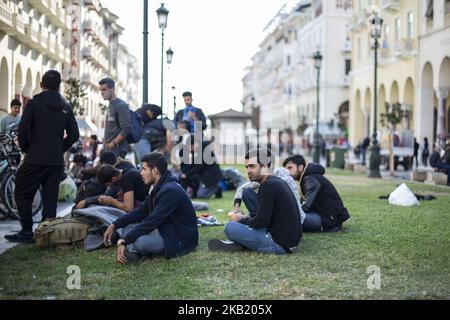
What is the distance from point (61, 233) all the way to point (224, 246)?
1865 millimetres

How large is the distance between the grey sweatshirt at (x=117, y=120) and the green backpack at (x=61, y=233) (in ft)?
8.59

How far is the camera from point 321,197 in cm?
1038

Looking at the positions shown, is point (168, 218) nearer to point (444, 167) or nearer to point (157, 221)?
point (157, 221)

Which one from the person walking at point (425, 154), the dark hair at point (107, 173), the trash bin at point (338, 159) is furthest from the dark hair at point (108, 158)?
the trash bin at point (338, 159)

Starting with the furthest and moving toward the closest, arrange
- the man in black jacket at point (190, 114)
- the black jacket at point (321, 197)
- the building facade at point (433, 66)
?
1. the building facade at point (433, 66)
2. the man in black jacket at point (190, 114)
3. the black jacket at point (321, 197)

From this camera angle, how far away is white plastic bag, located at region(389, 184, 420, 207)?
49.3 ft

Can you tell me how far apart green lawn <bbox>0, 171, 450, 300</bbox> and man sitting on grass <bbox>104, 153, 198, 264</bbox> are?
0.18 meters

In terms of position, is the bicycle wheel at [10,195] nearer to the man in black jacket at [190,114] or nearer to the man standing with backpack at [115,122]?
the man standing with backpack at [115,122]

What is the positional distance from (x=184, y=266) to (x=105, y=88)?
4.16m

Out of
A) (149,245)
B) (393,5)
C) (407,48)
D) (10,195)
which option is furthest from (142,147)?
(393,5)

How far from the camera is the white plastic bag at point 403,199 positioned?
49.3 feet

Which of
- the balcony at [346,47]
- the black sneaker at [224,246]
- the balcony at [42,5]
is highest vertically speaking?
the balcony at [346,47]

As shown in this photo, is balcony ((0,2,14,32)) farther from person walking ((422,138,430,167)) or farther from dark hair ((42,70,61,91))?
dark hair ((42,70,61,91))

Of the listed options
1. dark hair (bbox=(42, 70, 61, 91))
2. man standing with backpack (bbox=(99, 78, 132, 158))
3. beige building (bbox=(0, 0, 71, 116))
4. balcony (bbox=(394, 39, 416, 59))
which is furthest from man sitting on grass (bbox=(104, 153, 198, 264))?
balcony (bbox=(394, 39, 416, 59))
